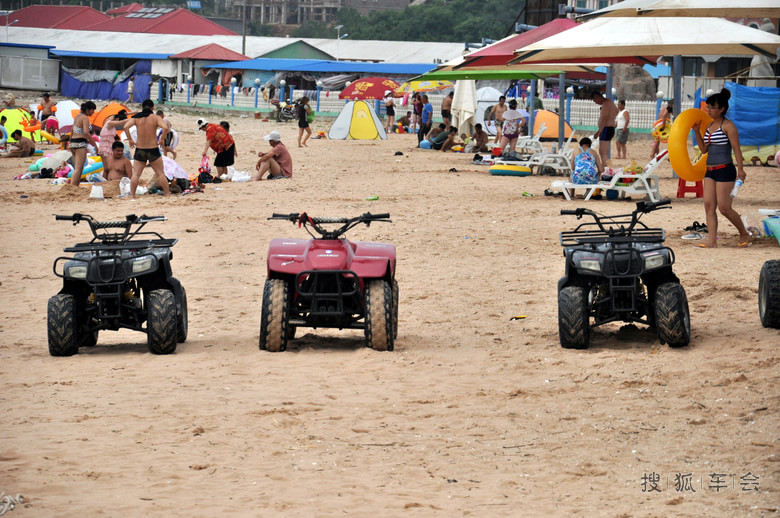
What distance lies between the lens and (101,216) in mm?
14086

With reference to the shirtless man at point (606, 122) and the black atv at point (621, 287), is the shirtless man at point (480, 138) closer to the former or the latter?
the shirtless man at point (606, 122)

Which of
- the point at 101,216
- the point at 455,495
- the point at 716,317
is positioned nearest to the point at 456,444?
the point at 455,495

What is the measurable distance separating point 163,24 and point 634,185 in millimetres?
69192

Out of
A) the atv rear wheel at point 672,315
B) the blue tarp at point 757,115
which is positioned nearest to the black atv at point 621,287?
the atv rear wheel at point 672,315

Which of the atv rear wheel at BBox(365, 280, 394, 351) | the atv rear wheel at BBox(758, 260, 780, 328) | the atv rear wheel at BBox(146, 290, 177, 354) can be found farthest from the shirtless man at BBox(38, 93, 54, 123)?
the atv rear wheel at BBox(758, 260, 780, 328)

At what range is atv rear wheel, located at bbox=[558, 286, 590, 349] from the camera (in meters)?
6.94

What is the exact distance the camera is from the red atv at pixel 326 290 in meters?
6.97

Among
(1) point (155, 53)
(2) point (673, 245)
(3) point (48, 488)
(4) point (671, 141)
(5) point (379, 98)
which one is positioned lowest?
(3) point (48, 488)

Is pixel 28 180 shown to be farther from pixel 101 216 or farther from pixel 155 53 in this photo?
pixel 155 53

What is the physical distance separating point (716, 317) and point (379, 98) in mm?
34088

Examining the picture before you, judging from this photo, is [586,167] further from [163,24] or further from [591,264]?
[163,24]

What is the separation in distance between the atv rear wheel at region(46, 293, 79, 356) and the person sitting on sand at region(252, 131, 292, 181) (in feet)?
39.4

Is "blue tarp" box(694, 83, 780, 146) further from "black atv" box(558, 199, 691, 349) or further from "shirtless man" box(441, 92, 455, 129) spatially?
"black atv" box(558, 199, 691, 349)

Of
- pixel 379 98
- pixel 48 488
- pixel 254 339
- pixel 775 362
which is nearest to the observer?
pixel 48 488
